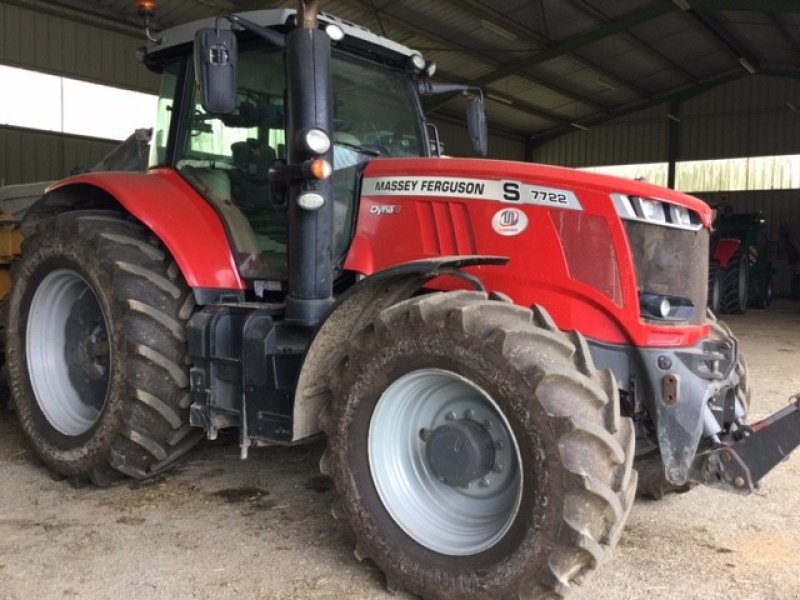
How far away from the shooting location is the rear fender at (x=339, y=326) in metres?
2.82

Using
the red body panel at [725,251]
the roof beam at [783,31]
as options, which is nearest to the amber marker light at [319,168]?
the red body panel at [725,251]

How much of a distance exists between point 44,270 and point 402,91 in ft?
6.96

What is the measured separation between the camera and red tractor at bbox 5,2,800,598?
2402 mm

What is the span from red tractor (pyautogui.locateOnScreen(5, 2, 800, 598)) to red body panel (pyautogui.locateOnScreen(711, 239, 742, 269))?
38.5 ft

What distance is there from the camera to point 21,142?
12.4 metres

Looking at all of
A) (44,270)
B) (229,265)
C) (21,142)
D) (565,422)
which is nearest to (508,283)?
(565,422)

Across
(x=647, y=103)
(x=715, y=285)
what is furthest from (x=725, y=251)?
(x=647, y=103)

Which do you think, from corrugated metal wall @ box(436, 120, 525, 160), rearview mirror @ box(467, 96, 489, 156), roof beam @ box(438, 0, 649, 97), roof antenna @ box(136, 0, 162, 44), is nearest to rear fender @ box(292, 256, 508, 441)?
rearview mirror @ box(467, 96, 489, 156)

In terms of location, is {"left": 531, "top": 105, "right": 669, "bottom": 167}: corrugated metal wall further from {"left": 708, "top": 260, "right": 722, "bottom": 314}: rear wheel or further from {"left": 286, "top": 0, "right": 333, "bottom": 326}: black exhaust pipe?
{"left": 286, "top": 0, "right": 333, "bottom": 326}: black exhaust pipe

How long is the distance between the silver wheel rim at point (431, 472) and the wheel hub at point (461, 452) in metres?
0.03

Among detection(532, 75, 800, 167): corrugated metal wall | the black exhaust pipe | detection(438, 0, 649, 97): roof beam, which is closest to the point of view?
the black exhaust pipe

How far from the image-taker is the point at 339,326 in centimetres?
294

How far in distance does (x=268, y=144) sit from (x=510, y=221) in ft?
4.30

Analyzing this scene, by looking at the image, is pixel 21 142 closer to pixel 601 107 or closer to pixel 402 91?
pixel 402 91
